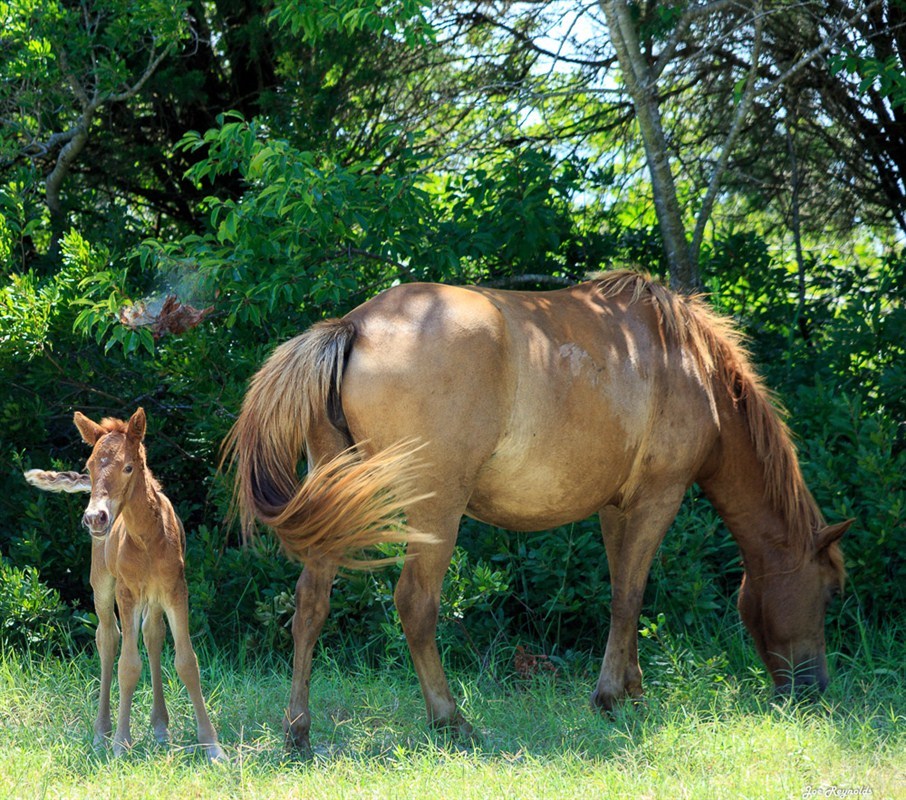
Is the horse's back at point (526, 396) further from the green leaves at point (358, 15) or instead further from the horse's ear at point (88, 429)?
the green leaves at point (358, 15)

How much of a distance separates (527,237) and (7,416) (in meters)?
3.34

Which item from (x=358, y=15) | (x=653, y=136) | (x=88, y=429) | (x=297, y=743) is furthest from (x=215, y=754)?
(x=653, y=136)

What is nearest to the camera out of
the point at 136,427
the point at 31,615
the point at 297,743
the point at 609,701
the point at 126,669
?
the point at 136,427

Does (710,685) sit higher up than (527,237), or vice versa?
(527,237)

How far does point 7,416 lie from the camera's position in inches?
→ 249

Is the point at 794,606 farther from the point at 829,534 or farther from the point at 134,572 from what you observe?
the point at 134,572

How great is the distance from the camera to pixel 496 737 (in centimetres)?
439

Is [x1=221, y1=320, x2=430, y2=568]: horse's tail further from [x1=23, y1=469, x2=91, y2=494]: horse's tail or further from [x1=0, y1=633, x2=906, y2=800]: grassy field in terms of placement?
[x1=0, y1=633, x2=906, y2=800]: grassy field

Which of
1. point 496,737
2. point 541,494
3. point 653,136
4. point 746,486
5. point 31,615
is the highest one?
point 653,136

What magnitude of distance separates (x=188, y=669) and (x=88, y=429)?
3.28ft

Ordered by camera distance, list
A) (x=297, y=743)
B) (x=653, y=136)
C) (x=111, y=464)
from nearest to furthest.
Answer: (x=111, y=464)
(x=297, y=743)
(x=653, y=136)

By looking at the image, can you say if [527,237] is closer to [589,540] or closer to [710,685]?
[589,540]

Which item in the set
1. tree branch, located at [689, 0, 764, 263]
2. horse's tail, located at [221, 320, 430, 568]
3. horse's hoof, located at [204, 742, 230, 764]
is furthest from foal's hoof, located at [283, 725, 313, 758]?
tree branch, located at [689, 0, 764, 263]

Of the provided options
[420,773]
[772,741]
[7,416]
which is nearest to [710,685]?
[772,741]
